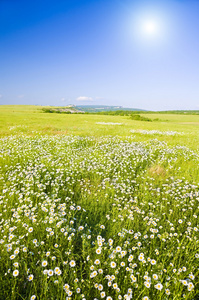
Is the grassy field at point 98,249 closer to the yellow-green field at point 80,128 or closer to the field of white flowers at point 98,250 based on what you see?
the field of white flowers at point 98,250

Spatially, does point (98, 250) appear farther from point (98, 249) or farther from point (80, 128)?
point (80, 128)

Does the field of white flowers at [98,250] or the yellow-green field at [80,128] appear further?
the yellow-green field at [80,128]

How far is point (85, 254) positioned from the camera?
265cm

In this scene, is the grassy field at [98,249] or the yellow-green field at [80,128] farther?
the yellow-green field at [80,128]

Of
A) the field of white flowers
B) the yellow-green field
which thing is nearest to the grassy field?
the field of white flowers

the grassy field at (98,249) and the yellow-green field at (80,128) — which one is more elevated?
the yellow-green field at (80,128)

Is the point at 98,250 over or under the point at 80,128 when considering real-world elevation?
under

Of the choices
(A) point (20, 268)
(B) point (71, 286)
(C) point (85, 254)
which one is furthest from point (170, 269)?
(A) point (20, 268)

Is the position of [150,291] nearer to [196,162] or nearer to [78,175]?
[78,175]

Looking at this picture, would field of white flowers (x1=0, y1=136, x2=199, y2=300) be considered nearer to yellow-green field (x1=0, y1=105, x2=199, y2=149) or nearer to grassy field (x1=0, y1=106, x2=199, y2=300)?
grassy field (x1=0, y1=106, x2=199, y2=300)

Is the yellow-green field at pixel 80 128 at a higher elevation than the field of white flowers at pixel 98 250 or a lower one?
higher

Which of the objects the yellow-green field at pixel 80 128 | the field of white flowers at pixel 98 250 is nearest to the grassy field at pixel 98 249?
the field of white flowers at pixel 98 250

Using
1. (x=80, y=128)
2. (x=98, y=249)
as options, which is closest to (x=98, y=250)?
(x=98, y=249)

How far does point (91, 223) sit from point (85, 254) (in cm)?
88
